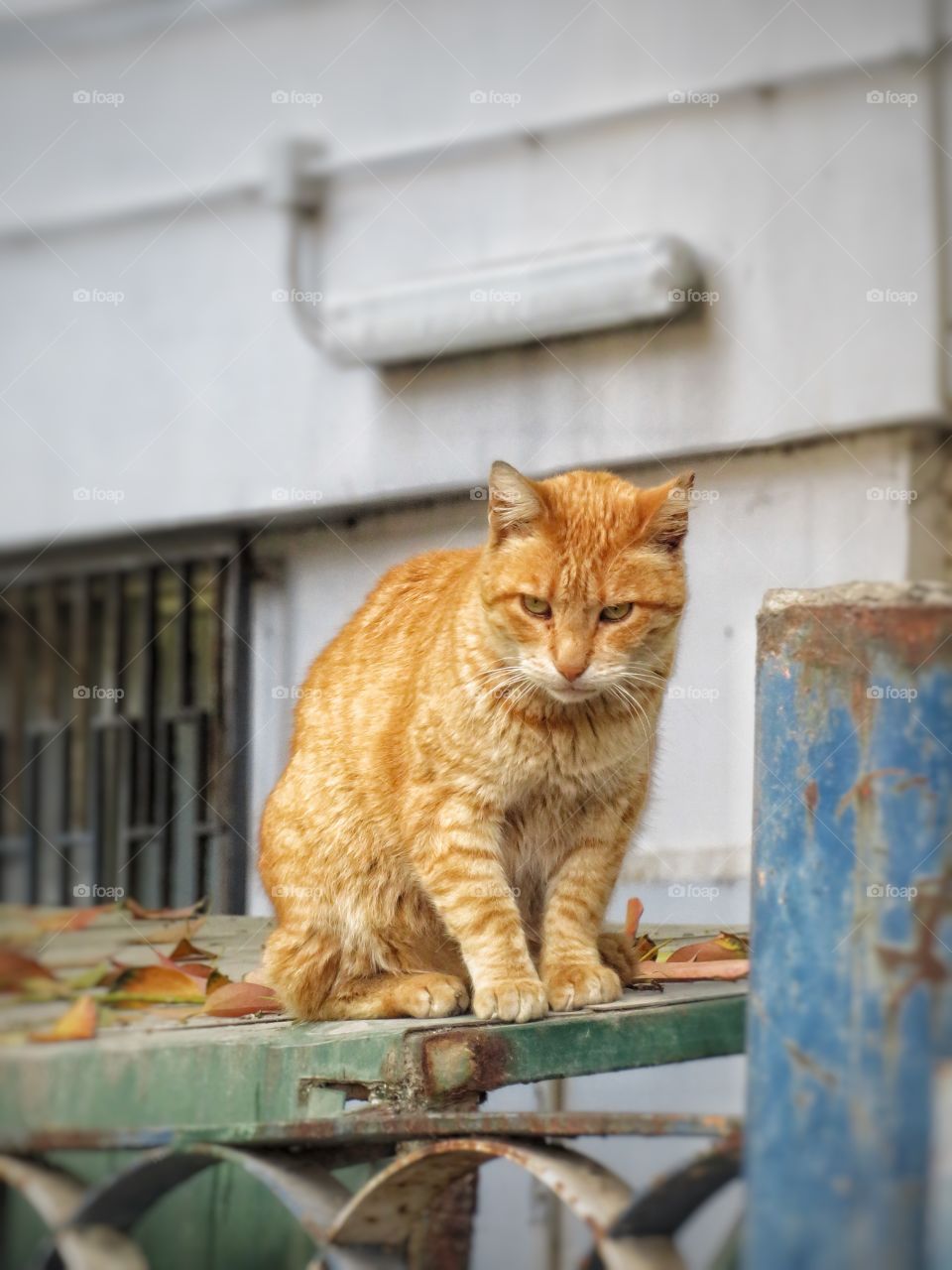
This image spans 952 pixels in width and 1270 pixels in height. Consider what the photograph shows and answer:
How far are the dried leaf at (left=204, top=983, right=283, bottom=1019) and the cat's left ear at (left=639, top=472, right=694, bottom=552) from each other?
3.87 feet

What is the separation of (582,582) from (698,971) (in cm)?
81

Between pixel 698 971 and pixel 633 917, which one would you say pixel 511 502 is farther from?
pixel 633 917

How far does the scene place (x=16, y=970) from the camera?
9.18 ft

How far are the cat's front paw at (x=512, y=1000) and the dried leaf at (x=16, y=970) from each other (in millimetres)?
929

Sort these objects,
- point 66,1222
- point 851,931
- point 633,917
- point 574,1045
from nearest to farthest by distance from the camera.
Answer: point 851,931
point 66,1222
point 574,1045
point 633,917

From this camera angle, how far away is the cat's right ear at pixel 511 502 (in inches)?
101

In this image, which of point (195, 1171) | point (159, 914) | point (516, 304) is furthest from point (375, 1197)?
point (516, 304)

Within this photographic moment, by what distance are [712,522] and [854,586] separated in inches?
83.8

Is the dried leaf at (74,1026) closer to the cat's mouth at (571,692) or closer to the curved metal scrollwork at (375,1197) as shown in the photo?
the curved metal scrollwork at (375,1197)

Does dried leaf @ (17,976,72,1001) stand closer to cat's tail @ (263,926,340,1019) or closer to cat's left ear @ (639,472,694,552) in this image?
cat's tail @ (263,926,340,1019)

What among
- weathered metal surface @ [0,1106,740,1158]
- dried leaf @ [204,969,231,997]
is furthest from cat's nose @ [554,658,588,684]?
dried leaf @ [204,969,231,997]

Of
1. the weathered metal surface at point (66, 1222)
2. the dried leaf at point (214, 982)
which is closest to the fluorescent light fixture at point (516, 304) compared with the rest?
the dried leaf at point (214, 982)

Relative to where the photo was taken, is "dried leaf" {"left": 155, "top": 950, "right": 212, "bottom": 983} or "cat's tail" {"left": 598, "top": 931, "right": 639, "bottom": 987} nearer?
"cat's tail" {"left": 598, "top": 931, "right": 639, "bottom": 987}

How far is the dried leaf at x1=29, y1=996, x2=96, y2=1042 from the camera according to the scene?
263cm
